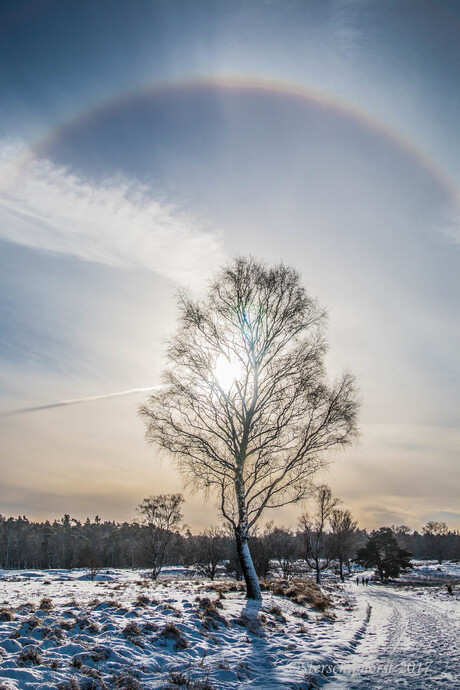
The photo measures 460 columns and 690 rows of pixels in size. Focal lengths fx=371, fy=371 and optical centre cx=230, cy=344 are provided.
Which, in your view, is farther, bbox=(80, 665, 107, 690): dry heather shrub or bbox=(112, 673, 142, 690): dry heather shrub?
bbox=(112, 673, 142, 690): dry heather shrub

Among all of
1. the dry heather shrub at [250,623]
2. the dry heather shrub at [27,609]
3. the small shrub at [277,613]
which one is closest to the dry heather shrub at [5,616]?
the dry heather shrub at [27,609]

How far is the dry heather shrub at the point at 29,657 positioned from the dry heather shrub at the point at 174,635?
278cm

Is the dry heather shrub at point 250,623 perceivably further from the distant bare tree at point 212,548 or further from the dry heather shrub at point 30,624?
the distant bare tree at point 212,548

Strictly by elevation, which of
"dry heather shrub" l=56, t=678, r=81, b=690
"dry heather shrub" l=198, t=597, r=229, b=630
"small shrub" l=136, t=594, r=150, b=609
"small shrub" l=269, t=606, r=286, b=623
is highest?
"dry heather shrub" l=56, t=678, r=81, b=690

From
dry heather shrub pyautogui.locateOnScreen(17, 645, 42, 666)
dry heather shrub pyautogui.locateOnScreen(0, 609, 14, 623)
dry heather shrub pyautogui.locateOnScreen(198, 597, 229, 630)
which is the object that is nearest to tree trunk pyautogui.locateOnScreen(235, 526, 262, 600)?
dry heather shrub pyautogui.locateOnScreen(198, 597, 229, 630)

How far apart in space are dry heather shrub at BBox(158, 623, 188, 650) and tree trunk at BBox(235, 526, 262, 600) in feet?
18.6

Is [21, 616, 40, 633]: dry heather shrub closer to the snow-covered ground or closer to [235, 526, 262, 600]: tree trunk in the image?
the snow-covered ground

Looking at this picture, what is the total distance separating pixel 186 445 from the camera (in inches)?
579

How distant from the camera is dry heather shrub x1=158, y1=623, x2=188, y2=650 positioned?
7.63m

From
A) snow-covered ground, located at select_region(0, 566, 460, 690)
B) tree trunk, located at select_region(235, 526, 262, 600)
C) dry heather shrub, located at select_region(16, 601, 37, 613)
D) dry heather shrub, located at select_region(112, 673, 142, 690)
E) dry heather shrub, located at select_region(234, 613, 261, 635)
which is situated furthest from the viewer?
tree trunk, located at select_region(235, 526, 262, 600)

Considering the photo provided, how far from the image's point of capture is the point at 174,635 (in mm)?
7926

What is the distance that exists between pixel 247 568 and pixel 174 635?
651 centimetres

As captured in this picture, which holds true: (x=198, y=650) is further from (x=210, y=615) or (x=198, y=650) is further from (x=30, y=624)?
(x=30, y=624)

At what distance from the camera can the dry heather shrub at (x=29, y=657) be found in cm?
568
